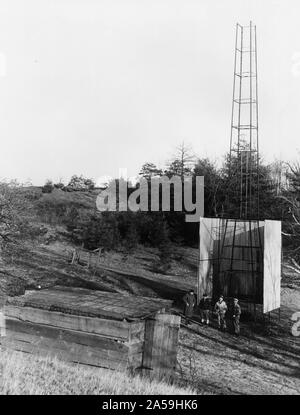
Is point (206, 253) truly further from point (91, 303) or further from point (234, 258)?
point (91, 303)

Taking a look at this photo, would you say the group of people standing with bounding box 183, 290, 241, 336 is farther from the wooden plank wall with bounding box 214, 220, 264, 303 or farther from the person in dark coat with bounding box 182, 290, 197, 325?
the wooden plank wall with bounding box 214, 220, 264, 303

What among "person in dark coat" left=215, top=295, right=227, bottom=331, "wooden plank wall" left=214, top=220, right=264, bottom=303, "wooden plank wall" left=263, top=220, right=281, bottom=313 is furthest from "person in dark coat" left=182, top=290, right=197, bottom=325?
"wooden plank wall" left=214, top=220, right=264, bottom=303

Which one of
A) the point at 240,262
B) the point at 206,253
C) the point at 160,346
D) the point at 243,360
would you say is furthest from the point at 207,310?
the point at 160,346

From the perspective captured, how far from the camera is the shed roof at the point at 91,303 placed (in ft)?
36.8

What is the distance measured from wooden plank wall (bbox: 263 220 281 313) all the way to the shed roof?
8362 millimetres

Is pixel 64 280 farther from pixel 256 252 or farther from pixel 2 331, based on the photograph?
pixel 2 331

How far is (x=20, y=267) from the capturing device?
27.8 m

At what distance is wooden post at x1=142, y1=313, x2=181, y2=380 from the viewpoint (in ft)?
38.1

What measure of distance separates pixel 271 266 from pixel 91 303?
A: 10.8 meters

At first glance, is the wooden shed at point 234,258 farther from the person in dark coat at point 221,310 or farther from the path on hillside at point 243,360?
the path on hillside at point 243,360

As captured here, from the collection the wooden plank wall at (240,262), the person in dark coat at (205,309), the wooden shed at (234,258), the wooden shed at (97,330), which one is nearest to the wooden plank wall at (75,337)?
the wooden shed at (97,330)
